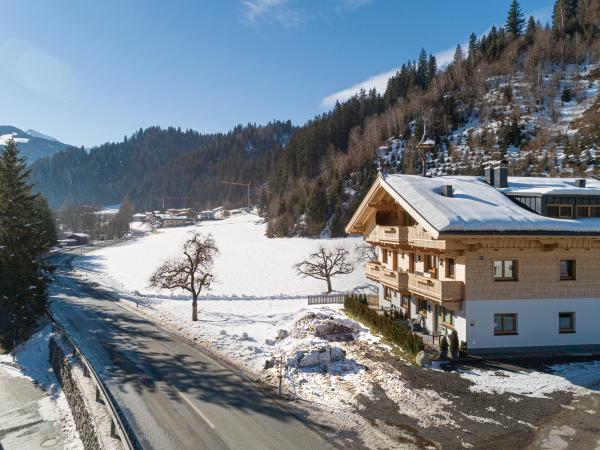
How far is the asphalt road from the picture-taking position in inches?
532

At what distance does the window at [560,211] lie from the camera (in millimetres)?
22844

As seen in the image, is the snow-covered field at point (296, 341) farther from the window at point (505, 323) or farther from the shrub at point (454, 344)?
the window at point (505, 323)

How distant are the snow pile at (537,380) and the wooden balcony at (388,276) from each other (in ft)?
26.8

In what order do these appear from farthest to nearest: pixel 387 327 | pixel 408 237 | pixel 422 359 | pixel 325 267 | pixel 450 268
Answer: pixel 325 267
pixel 408 237
pixel 387 327
pixel 450 268
pixel 422 359

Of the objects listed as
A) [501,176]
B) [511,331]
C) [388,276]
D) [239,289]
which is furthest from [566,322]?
[239,289]

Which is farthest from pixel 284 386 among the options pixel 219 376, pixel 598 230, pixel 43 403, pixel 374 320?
pixel 598 230

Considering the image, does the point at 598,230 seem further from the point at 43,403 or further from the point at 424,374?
the point at 43,403

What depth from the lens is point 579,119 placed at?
3748 inches

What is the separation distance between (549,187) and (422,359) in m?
13.9

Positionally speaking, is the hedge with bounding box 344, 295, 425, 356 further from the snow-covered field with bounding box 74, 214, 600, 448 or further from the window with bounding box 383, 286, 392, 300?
the window with bounding box 383, 286, 392, 300

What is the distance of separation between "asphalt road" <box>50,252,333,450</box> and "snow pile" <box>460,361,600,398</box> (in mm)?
8625

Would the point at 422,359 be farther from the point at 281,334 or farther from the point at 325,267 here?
the point at 325,267

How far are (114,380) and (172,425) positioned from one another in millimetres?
6691

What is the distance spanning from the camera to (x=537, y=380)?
57.5 feet
